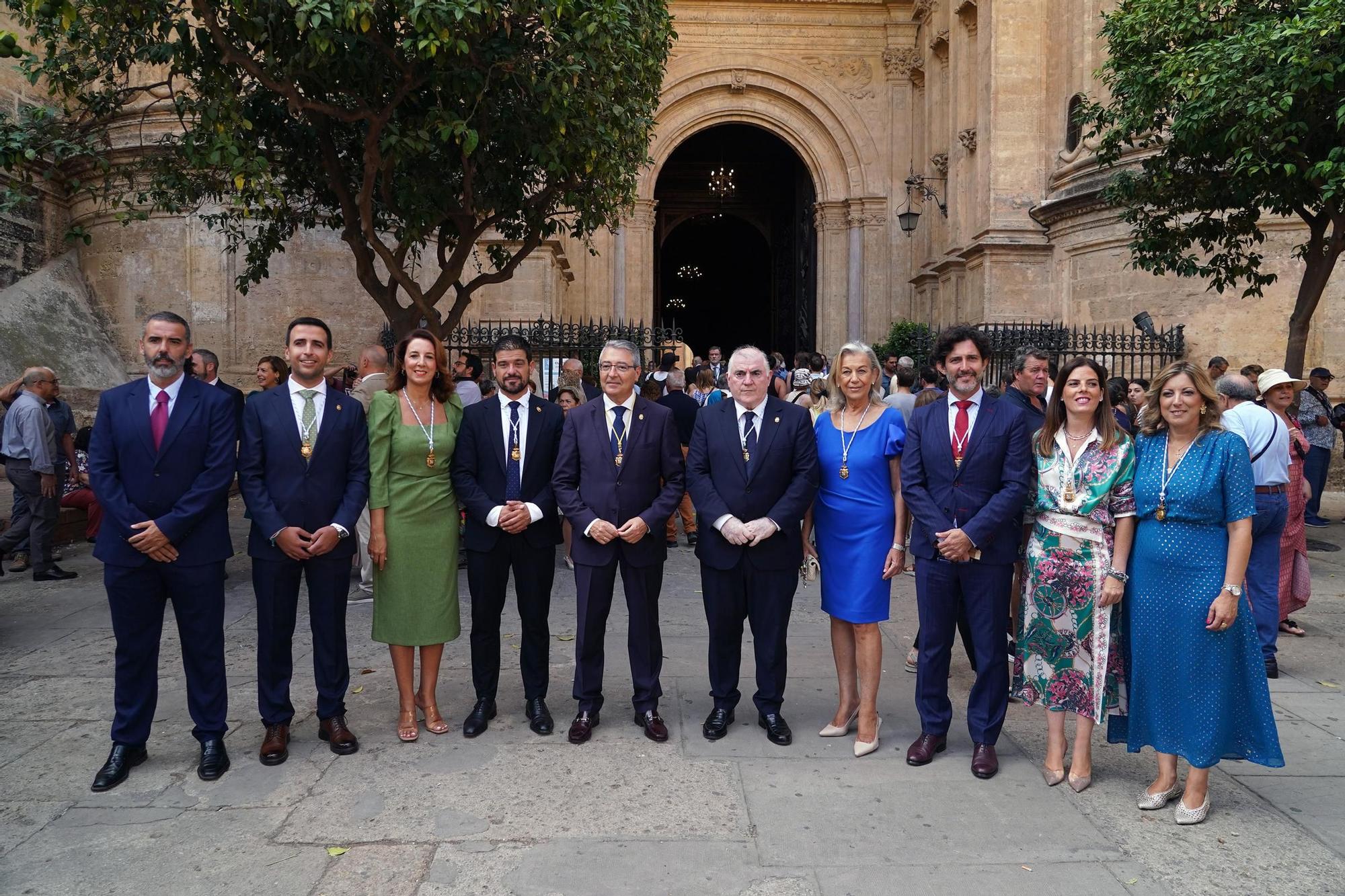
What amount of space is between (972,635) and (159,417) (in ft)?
12.3

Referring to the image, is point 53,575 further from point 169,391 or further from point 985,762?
point 985,762

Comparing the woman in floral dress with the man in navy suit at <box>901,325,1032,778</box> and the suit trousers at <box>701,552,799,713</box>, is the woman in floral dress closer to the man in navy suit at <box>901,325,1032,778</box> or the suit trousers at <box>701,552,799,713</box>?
the man in navy suit at <box>901,325,1032,778</box>

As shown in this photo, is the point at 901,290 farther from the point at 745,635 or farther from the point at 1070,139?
the point at 745,635

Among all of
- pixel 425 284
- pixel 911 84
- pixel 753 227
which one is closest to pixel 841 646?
pixel 425 284

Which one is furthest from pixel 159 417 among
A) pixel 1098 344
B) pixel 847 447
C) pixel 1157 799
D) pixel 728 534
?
pixel 1098 344

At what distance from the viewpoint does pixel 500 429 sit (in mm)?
4793

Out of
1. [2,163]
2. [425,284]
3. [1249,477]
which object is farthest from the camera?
[425,284]

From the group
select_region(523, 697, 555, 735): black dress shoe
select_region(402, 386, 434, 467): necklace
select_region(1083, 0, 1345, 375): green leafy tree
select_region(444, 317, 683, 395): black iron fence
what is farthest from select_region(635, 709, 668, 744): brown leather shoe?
select_region(444, 317, 683, 395): black iron fence

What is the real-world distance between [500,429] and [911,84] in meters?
20.0

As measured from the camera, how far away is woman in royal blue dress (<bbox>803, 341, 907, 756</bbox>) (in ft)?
15.0

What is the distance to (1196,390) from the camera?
387 cm

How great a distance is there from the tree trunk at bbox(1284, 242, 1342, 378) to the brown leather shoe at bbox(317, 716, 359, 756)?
9.91 m

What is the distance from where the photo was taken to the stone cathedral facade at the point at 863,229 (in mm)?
13953

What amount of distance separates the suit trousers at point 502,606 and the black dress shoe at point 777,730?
112 centimetres
